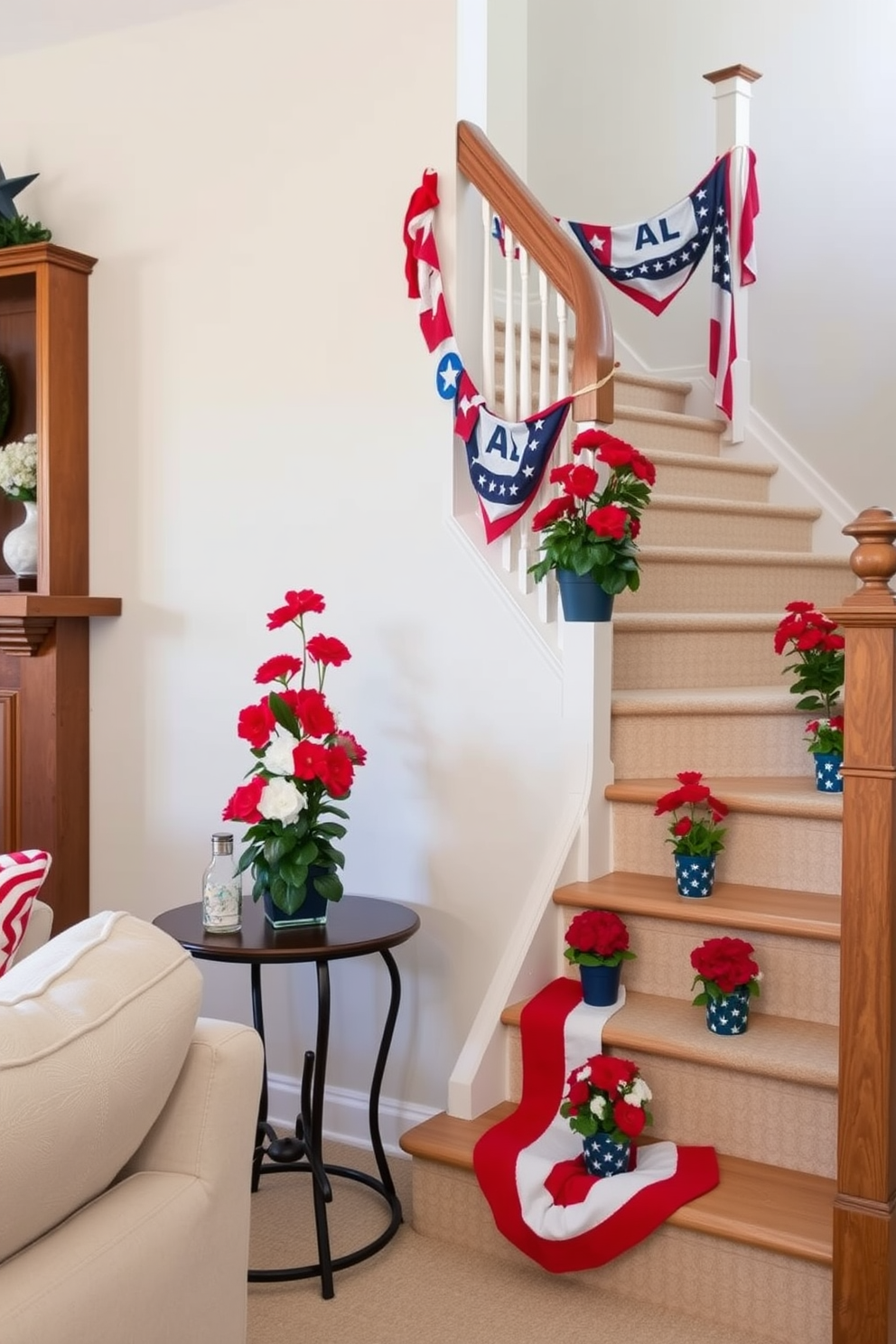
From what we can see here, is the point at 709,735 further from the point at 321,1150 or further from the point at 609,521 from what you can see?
the point at 321,1150

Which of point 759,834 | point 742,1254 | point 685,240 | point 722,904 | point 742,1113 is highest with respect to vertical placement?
point 685,240

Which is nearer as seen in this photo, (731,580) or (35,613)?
(35,613)

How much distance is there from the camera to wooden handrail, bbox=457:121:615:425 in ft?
9.75

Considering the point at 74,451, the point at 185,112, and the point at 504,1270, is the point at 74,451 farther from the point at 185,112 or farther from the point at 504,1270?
the point at 504,1270

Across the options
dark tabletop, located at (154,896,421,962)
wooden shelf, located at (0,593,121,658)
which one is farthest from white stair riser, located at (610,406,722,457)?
dark tabletop, located at (154,896,421,962)

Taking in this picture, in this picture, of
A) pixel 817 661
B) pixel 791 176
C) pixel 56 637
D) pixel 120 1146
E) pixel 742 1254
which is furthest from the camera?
pixel 791 176

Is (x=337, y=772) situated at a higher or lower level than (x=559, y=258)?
lower

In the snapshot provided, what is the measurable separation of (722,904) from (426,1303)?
0.96 m

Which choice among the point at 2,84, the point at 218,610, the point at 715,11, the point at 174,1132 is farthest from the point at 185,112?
the point at 174,1132

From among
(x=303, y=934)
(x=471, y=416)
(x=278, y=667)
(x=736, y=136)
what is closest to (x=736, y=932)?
(x=303, y=934)

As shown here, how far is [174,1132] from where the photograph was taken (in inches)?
60.6

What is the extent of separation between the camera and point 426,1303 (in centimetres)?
251

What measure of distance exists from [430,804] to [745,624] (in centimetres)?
104

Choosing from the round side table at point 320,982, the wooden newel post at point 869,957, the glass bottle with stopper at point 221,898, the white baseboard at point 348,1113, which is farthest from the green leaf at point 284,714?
the wooden newel post at point 869,957
